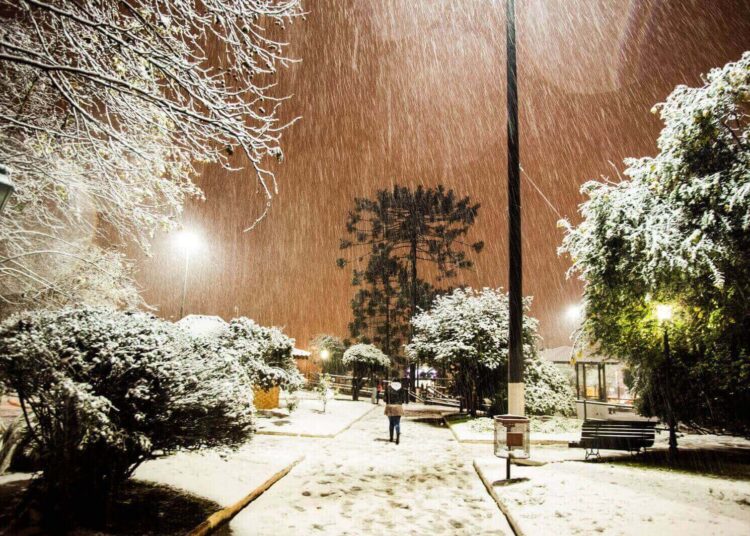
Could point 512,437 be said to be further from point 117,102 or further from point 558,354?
point 558,354

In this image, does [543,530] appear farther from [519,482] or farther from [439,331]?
[439,331]

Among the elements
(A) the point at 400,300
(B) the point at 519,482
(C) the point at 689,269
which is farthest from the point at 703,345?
(A) the point at 400,300

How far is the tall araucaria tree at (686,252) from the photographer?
28.1 feet

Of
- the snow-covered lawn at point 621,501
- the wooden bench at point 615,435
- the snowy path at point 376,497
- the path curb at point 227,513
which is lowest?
the snowy path at point 376,497

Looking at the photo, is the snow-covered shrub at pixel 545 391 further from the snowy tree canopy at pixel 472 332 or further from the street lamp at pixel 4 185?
the street lamp at pixel 4 185

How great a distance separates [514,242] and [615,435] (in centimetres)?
523

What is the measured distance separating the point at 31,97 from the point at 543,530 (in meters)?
9.80

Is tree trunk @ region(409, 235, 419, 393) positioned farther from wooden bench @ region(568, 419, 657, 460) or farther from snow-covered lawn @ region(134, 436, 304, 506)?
snow-covered lawn @ region(134, 436, 304, 506)

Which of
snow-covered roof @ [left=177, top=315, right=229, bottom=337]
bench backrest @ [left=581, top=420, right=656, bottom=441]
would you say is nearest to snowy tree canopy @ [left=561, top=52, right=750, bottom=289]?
bench backrest @ [left=581, top=420, right=656, bottom=441]

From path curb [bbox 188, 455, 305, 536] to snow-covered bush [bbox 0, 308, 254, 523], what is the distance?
87 cm

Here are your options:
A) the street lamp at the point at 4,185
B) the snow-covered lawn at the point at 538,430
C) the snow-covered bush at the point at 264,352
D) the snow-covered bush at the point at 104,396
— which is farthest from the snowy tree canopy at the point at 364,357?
the street lamp at the point at 4,185

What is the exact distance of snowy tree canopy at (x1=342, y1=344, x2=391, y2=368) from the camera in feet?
97.0

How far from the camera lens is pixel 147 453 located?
4.89 metres

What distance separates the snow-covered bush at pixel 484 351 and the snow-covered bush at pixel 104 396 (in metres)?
13.6
